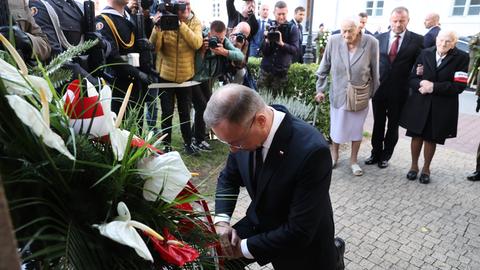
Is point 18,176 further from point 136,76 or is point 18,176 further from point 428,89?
point 428,89

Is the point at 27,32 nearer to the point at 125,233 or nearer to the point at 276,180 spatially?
the point at 276,180

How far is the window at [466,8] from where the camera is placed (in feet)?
59.1

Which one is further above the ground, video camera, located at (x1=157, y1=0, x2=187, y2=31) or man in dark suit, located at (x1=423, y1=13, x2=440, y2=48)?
video camera, located at (x1=157, y1=0, x2=187, y2=31)

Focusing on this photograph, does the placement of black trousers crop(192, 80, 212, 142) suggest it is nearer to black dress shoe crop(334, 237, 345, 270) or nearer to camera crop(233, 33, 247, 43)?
camera crop(233, 33, 247, 43)

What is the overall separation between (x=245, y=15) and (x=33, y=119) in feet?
19.5

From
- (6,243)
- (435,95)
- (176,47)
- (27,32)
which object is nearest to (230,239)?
(6,243)

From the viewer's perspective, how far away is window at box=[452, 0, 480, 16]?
709 inches

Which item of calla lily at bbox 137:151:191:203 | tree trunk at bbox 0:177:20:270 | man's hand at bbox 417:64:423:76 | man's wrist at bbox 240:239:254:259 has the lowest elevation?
man's wrist at bbox 240:239:254:259

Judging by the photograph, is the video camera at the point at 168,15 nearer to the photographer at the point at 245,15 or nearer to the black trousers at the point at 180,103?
the black trousers at the point at 180,103

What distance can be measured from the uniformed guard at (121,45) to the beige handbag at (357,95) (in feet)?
7.76

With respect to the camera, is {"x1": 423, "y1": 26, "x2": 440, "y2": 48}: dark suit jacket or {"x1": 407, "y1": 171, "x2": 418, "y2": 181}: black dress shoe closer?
{"x1": 407, "y1": 171, "x2": 418, "y2": 181}: black dress shoe

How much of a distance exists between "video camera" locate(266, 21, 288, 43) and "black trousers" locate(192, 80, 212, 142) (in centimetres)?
113

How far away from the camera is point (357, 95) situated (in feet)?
14.8

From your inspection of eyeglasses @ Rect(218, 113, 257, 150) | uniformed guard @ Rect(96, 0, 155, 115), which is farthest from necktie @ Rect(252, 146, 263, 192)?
uniformed guard @ Rect(96, 0, 155, 115)
